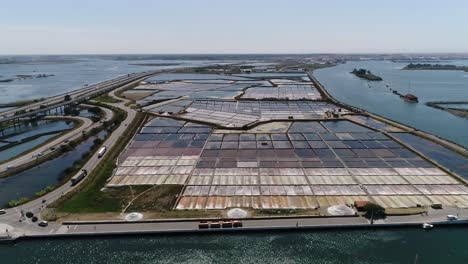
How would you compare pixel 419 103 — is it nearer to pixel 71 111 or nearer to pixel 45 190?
pixel 71 111

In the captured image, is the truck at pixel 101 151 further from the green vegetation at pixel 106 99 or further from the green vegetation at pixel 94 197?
the green vegetation at pixel 106 99

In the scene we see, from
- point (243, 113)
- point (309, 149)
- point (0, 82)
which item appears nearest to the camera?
point (309, 149)

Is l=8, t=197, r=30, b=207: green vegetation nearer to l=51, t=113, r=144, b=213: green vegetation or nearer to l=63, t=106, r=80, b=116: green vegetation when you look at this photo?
l=51, t=113, r=144, b=213: green vegetation

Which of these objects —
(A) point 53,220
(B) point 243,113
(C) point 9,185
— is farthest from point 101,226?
(B) point 243,113

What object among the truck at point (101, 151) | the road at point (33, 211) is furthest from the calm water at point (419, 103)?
the road at point (33, 211)

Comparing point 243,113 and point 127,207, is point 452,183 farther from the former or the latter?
point 243,113

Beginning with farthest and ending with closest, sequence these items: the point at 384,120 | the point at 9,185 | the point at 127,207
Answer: the point at 384,120 < the point at 9,185 < the point at 127,207

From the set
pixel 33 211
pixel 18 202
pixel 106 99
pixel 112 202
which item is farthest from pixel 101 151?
pixel 106 99
